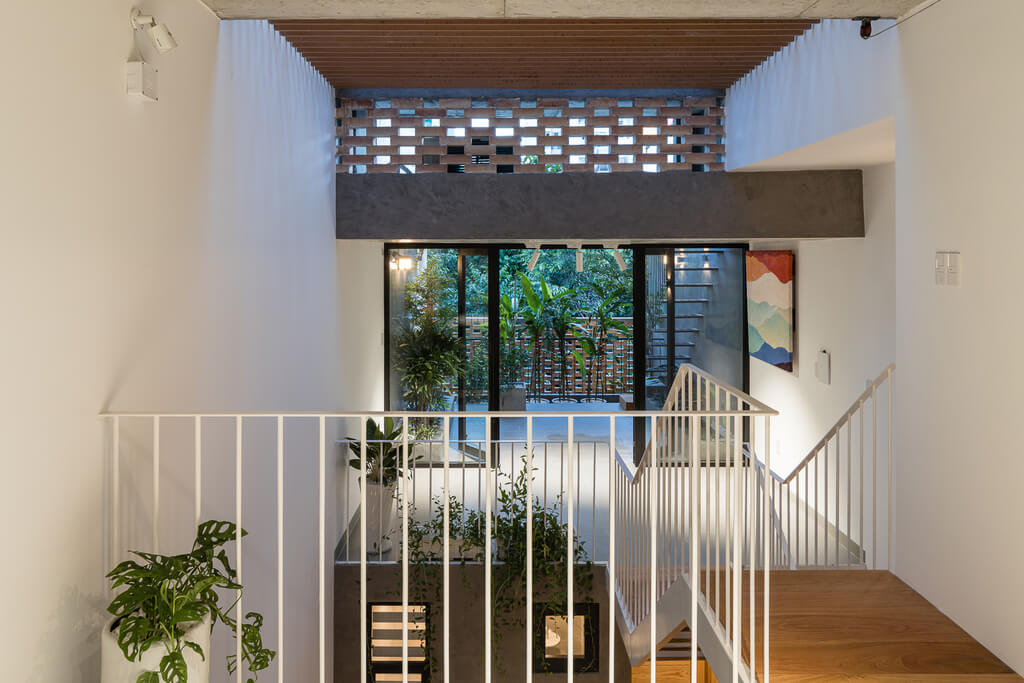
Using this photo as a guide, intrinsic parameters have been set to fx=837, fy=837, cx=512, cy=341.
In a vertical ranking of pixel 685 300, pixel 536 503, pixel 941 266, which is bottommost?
pixel 536 503

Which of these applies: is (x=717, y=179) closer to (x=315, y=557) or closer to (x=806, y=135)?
(x=806, y=135)

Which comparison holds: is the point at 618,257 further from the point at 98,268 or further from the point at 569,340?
the point at 98,268

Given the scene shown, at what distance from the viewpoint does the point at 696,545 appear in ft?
8.01

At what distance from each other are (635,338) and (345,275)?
2.98 metres

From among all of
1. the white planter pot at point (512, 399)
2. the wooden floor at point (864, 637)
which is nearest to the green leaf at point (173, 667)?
the wooden floor at point (864, 637)

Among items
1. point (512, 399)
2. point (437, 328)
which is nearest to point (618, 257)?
point (512, 399)

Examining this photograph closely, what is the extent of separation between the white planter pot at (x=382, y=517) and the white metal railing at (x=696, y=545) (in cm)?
171

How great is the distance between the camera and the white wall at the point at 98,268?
2047 mm

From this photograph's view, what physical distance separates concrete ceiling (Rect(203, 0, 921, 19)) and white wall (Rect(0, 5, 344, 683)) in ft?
1.39

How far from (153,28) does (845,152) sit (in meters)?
3.74

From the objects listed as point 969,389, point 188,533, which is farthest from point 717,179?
point 188,533

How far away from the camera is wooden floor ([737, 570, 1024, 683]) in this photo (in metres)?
2.68

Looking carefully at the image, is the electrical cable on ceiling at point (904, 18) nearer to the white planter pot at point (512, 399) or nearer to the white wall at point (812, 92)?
the white wall at point (812, 92)

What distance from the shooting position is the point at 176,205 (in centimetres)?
304
